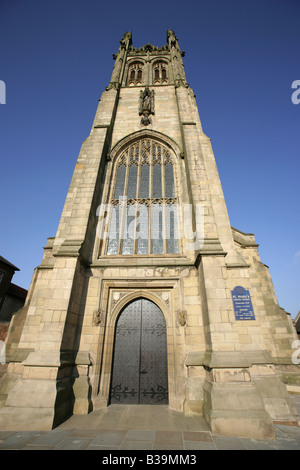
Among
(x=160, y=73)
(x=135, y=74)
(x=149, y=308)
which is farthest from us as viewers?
(x=135, y=74)

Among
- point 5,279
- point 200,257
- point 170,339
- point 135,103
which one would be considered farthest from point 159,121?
point 5,279

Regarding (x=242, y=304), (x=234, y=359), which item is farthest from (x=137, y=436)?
(x=242, y=304)

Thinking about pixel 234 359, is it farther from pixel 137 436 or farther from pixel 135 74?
pixel 135 74

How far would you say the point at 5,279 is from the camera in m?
22.3

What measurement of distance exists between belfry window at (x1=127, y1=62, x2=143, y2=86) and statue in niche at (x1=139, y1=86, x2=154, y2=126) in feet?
14.6

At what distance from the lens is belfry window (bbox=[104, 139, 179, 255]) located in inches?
306

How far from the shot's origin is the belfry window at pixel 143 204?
7.77 meters

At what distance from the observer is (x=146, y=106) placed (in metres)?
11.1

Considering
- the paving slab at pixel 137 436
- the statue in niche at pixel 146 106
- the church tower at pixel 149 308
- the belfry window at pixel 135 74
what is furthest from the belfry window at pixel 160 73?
the paving slab at pixel 137 436

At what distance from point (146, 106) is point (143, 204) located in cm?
646

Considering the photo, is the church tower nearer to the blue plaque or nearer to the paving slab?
the blue plaque

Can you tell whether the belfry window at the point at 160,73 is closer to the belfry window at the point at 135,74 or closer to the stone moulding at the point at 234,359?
the belfry window at the point at 135,74
